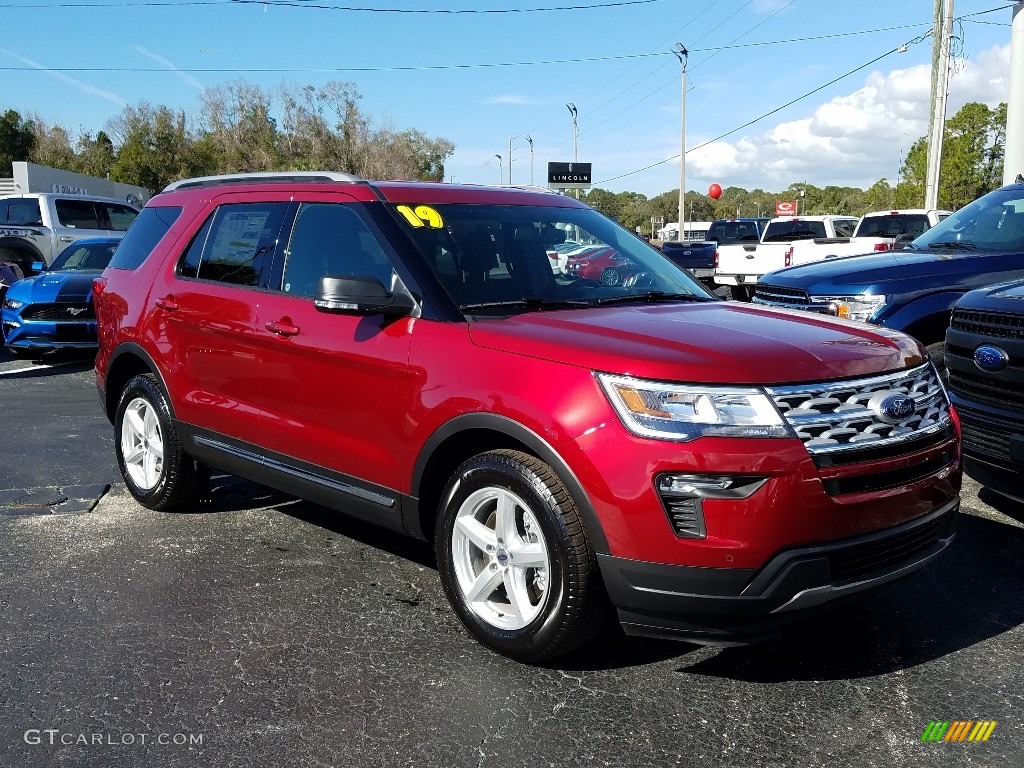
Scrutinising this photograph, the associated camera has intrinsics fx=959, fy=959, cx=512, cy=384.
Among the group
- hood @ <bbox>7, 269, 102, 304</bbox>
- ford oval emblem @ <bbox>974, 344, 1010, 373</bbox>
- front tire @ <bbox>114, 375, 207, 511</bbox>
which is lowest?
front tire @ <bbox>114, 375, 207, 511</bbox>

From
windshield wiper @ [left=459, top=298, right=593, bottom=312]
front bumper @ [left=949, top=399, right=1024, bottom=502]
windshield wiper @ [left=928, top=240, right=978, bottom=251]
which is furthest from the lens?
windshield wiper @ [left=928, top=240, right=978, bottom=251]

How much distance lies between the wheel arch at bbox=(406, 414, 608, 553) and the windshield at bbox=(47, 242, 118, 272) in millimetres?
10323

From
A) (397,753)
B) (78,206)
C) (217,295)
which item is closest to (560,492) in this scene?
(397,753)

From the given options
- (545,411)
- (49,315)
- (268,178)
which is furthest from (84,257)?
(545,411)

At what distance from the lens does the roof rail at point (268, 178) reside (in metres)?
4.55

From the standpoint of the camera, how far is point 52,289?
11.5 m

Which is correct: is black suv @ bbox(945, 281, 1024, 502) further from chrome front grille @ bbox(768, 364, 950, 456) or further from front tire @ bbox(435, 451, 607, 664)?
front tire @ bbox(435, 451, 607, 664)

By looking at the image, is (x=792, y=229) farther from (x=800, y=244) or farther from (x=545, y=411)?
(x=545, y=411)

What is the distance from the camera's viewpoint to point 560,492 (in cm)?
325

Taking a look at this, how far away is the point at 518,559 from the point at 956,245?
560cm

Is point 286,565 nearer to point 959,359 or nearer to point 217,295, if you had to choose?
point 217,295
